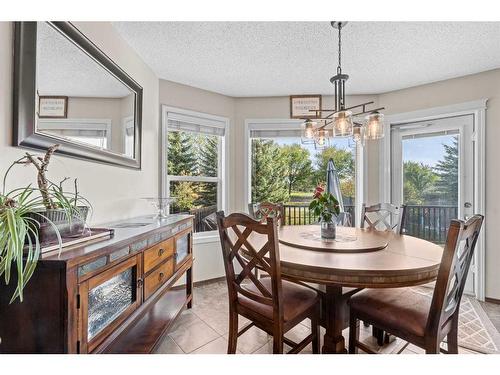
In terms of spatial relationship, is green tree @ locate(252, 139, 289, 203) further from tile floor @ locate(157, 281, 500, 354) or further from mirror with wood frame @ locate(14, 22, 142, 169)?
mirror with wood frame @ locate(14, 22, 142, 169)

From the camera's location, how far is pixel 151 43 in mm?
2197

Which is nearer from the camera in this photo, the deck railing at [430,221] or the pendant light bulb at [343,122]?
the pendant light bulb at [343,122]

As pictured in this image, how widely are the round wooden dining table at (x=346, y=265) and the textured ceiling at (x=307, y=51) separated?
1.63 meters

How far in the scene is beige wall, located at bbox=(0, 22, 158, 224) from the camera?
1.17 metres

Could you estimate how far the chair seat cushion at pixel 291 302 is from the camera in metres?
1.50

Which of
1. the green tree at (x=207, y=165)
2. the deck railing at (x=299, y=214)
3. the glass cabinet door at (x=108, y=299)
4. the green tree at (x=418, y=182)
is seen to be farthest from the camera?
the deck railing at (x=299, y=214)

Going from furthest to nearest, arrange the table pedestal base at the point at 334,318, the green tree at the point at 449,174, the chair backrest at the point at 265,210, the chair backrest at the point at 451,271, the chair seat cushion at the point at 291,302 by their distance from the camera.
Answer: the green tree at the point at 449,174 < the chair backrest at the point at 265,210 < the table pedestal base at the point at 334,318 < the chair seat cushion at the point at 291,302 < the chair backrest at the point at 451,271

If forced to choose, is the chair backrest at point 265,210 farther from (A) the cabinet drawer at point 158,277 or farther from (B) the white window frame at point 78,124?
(B) the white window frame at point 78,124

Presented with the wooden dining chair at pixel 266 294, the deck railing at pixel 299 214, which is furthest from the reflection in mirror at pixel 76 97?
the deck railing at pixel 299 214

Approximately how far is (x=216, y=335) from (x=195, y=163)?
1925 millimetres

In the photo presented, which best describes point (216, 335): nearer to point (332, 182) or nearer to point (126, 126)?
point (126, 126)
